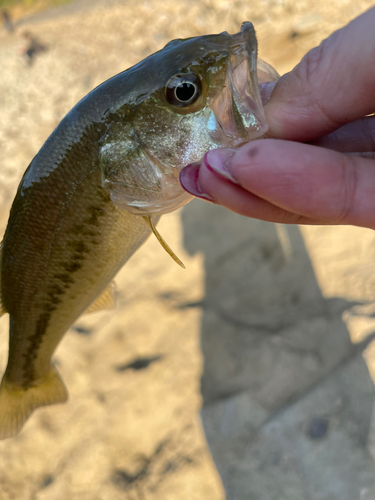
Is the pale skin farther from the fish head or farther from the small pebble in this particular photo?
the small pebble

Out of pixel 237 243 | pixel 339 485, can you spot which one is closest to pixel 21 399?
pixel 339 485

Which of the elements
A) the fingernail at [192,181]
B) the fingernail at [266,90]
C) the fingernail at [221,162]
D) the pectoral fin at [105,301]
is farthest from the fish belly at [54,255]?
the fingernail at [266,90]

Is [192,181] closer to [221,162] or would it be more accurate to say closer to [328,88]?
[221,162]

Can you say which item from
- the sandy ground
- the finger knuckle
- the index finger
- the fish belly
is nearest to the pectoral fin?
the fish belly

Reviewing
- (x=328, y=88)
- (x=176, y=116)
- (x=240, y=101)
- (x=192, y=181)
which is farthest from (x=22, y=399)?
(x=328, y=88)

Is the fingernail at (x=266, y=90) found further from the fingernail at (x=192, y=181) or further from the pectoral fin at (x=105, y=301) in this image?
the pectoral fin at (x=105, y=301)

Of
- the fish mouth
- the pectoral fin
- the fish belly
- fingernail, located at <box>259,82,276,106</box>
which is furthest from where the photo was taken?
the pectoral fin
